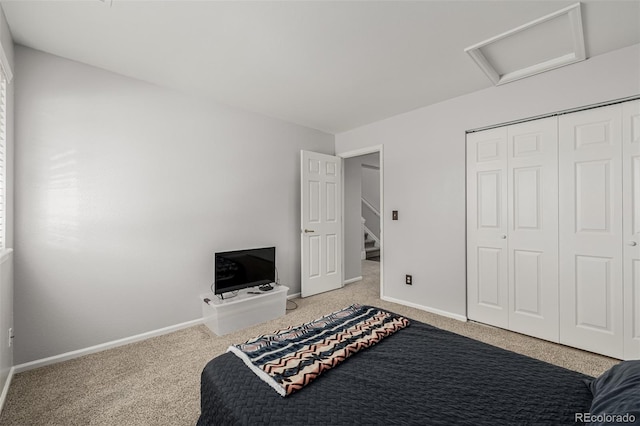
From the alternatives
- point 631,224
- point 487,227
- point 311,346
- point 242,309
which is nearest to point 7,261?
point 242,309

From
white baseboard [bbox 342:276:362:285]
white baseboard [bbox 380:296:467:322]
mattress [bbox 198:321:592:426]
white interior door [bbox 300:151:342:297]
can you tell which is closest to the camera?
mattress [bbox 198:321:592:426]

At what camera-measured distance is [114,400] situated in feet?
6.22

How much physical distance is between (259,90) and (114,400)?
2.87 metres

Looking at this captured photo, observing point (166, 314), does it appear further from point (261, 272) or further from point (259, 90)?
point (259, 90)

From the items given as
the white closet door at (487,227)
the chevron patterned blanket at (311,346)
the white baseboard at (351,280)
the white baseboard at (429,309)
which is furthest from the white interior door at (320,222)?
the chevron patterned blanket at (311,346)

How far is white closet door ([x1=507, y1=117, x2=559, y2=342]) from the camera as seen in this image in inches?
104

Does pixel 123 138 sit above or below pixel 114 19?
below

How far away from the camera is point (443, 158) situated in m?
3.38

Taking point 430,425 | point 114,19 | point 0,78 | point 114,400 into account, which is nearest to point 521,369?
point 430,425

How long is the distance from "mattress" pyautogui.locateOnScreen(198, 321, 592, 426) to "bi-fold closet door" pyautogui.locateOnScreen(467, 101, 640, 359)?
170cm

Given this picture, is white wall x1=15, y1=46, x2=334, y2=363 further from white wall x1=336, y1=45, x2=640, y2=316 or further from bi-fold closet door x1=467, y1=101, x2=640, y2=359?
bi-fold closet door x1=467, y1=101, x2=640, y2=359

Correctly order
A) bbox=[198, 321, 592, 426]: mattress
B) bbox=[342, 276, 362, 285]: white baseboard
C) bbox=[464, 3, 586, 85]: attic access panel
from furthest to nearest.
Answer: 1. bbox=[342, 276, 362, 285]: white baseboard
2. bbox=[464, 3, 586, 85]: attic access panel
3. bbox=[198, 321, 592, 426]: mattress

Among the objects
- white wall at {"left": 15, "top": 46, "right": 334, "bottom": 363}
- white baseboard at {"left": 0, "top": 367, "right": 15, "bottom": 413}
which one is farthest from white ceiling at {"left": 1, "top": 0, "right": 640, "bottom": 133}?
white baseboard at {"left": 0, "top": 367, "right": 15, "bottom": 413}

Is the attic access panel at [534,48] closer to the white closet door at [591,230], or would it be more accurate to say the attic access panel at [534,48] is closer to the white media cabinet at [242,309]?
the white closet door at [591,230]
